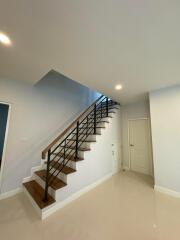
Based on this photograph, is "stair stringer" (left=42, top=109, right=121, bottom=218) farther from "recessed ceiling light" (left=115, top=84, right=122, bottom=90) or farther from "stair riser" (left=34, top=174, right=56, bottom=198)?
"recessed ceiling light" (left=115, top=84, right=122, bottom=90)

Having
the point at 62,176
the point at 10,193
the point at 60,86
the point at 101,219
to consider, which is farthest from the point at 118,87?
the point at 10,193

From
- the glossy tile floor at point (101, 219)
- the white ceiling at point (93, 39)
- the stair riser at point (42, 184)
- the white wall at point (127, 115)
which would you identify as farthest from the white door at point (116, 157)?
the white ceiling at point (93, 39)

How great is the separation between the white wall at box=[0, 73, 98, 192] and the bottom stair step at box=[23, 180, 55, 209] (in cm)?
28

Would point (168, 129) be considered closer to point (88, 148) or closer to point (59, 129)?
point (88, 148)

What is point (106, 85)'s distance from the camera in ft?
9.37

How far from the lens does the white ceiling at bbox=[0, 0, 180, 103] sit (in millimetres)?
1157

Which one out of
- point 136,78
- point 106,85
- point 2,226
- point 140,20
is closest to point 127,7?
point 140,20

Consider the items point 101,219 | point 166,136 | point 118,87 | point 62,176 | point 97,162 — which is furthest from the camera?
point 97,162

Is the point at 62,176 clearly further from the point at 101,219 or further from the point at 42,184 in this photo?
the point at 101,219

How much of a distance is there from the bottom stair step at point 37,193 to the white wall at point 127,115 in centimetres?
309

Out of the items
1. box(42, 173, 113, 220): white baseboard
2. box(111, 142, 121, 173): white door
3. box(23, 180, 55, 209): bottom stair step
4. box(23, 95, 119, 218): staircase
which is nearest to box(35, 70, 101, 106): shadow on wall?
box(23, 95, 119, 218): staircase

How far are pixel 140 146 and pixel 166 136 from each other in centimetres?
132

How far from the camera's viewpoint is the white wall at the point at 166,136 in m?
2.72

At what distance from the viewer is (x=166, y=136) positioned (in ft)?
9.43
